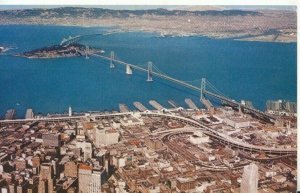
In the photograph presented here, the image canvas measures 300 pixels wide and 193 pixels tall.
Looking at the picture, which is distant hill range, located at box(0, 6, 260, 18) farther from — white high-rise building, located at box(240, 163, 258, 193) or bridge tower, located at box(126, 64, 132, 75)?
white high-rise building, located at box(240, 163, 258, 193)

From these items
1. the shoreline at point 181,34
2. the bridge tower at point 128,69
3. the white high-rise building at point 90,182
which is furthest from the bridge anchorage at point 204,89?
the white high-rise building at point 90,182

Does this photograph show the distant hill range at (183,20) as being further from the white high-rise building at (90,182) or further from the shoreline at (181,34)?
the white high-rise building at (90,182)

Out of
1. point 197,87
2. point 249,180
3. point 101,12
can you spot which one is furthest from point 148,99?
point 249,180

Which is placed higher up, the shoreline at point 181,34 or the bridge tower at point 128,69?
the shoreline at point 181,34

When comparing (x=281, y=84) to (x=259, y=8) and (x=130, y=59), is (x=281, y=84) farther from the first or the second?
(x=130, y=59)

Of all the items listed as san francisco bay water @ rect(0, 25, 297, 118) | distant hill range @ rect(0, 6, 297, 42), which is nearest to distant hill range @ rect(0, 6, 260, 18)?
distant hill range @ rect(0, 6, 297, 42)

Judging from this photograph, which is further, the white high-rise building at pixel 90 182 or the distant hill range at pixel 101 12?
the distant hill range at pixel 101 12

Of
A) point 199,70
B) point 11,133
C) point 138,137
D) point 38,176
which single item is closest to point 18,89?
point 11,133

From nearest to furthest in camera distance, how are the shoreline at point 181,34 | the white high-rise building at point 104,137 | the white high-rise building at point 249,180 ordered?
the white high-rise building at point 249,180 < the white high-rise building at point 104,137 < the shoreline at point 181,34

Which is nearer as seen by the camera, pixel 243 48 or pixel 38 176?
pixel 38 176
